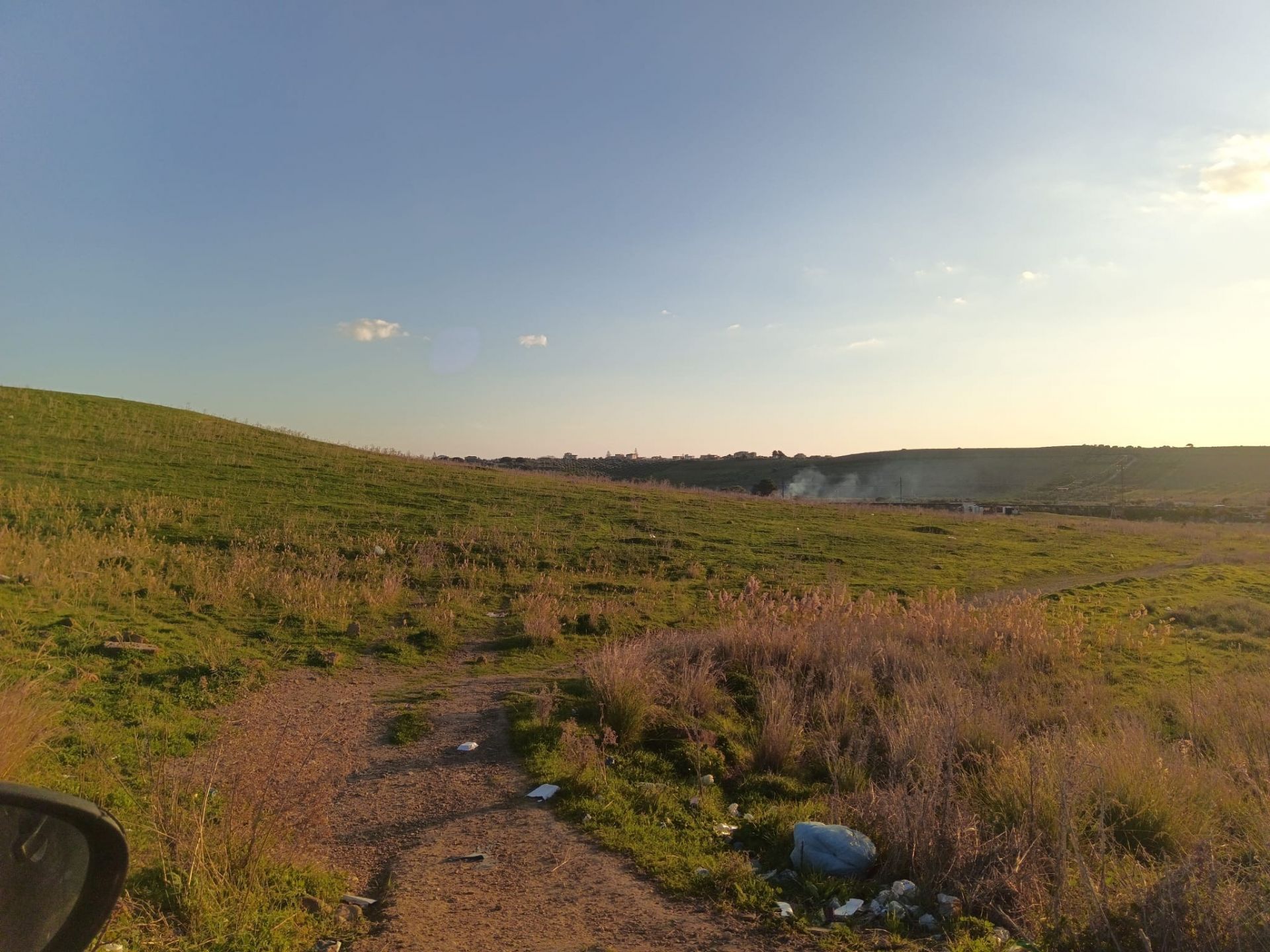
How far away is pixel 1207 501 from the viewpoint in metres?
77.8

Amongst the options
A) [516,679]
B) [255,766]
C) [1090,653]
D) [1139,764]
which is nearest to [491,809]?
[255,766]

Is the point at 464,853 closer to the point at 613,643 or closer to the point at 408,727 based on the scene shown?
the point at 408,727

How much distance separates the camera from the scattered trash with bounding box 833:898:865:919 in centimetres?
474

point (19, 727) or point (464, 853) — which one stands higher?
point (19, 727)

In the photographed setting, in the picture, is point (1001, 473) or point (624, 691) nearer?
point (624, 691)

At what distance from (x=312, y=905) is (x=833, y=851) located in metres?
3.48

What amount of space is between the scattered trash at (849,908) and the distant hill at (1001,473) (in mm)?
79925

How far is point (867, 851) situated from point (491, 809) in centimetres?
308

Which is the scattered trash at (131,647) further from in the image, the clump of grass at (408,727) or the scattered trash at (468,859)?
the scattered trash at (468,859)

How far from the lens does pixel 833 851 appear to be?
539 centimetres

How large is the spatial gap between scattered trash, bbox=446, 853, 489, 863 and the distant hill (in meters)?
79.8

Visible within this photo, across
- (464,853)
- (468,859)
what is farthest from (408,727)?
(468,859)

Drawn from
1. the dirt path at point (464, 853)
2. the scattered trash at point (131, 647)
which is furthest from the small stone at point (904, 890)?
the scattered trash at point (131, 647)

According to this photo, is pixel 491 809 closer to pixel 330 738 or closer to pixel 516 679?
pixel 330 738
